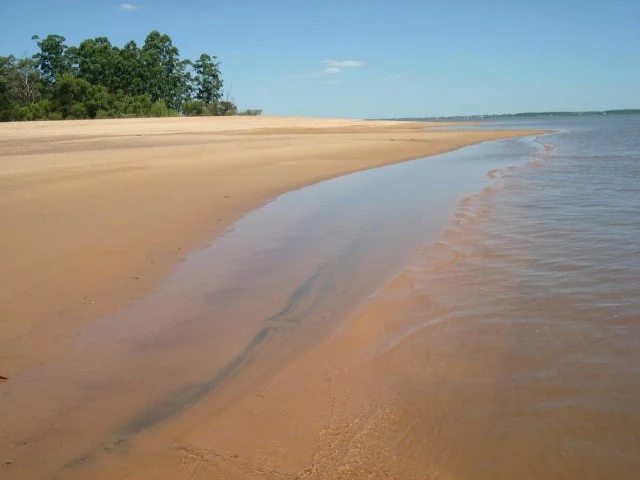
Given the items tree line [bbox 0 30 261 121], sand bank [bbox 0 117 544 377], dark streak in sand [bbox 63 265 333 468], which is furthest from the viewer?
tree line [bbox 0 30 261 121]

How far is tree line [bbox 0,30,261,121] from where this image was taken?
4769 centimetres

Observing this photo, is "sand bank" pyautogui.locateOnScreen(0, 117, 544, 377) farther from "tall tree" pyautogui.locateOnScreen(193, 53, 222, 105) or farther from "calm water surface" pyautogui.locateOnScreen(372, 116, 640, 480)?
"tall tree" pyautogui.locateOnScreen(193, 53, 222, 105)

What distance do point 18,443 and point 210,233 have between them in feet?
15.7

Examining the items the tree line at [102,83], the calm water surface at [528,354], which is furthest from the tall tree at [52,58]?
the calm water surface at [528,354]

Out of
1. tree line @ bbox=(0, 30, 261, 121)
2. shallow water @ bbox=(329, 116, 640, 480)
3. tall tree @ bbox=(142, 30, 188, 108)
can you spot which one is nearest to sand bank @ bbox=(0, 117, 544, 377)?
shallow water @ bbox=(329, 116, 640, 480)

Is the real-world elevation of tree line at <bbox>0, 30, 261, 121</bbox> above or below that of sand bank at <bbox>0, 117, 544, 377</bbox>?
above

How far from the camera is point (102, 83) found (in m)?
55.1

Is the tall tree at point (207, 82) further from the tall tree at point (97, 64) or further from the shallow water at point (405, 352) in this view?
the shallow water at point (405, 352)

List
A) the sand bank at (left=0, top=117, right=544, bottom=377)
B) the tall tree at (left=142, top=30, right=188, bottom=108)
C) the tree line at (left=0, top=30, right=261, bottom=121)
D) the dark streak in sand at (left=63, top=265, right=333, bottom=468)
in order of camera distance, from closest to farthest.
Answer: the dark streak in sand at (left=63, top=265, right=333, bottom=468)
the sand bank at (left=0, top=117, right=544, bottom=377)
the tree line at (left=0, top=30, right=261, bottom=121)
the tall tree at (left=142, top=30, right=188, bottom=108)

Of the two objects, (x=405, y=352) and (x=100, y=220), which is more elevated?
(x=100, y=220)

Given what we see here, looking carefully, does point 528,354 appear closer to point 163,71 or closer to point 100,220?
point 100,220

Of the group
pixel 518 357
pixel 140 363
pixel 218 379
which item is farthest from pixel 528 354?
pixel 140 363

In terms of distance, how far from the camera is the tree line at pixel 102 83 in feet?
156

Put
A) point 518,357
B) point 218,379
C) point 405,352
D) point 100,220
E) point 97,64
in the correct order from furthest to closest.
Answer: point 97,64
point 100,220
point 405,352
point 518,357
point 218,379
